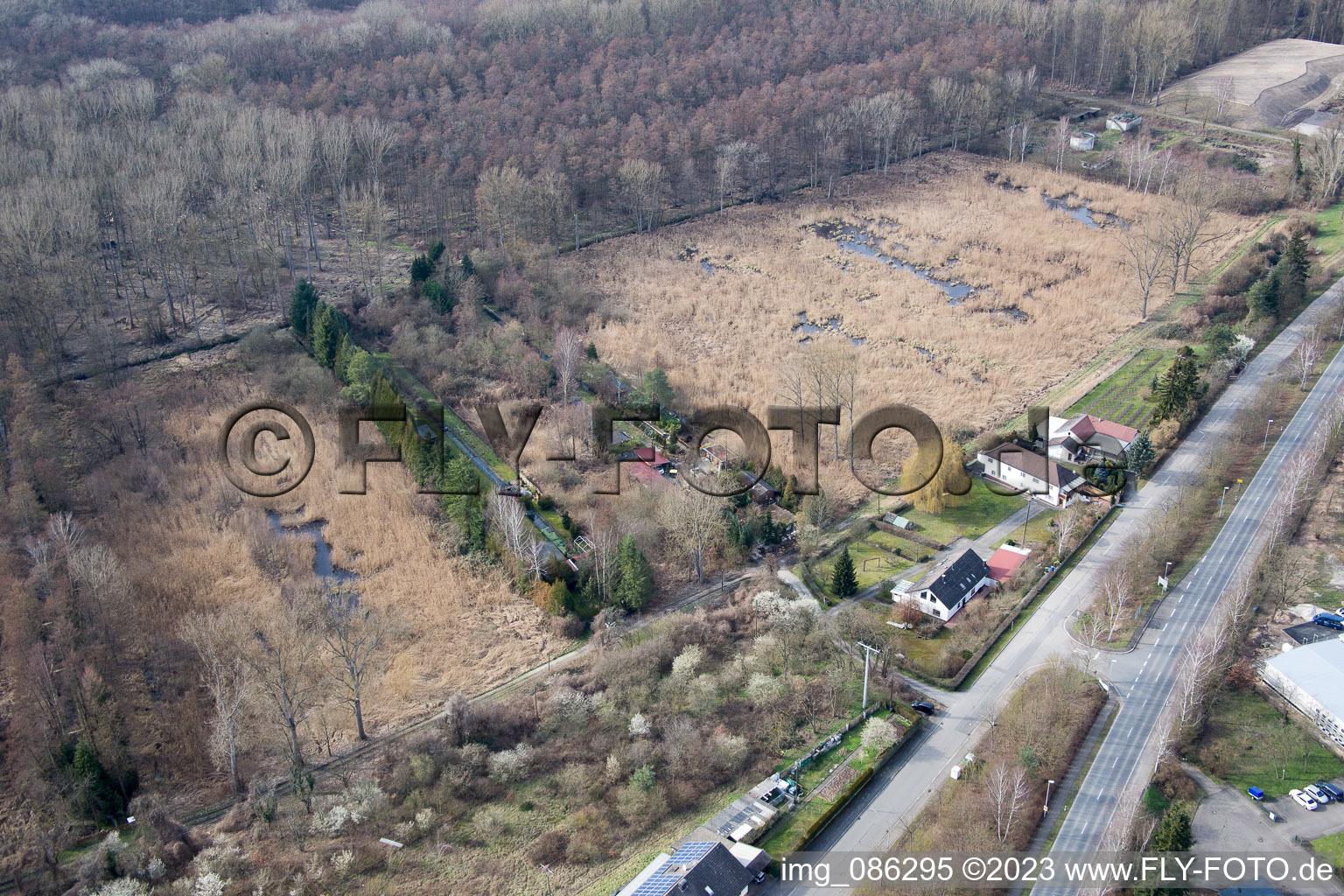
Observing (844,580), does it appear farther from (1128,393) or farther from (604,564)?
(1128,393)

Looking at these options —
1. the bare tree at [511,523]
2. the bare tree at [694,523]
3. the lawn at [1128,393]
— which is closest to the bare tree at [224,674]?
the bare tree at [511,523]

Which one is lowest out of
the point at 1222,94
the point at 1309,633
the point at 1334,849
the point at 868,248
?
the point at 1334,849

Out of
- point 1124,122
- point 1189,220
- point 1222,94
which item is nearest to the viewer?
point 1189,220

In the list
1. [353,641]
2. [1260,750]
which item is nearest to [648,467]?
[353,641]

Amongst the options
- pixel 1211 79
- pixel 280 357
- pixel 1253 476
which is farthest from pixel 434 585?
pixel 1211 79

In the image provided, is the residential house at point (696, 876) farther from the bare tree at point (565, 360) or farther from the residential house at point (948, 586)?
the bare tree at point (565, 360)

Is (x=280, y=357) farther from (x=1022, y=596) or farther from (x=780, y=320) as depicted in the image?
(x=1022, y=596)

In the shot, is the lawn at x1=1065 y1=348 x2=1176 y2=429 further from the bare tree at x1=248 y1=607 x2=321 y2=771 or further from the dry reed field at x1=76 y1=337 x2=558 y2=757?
the bare tree at x1=248 y1=607 x2=321 y2=771
